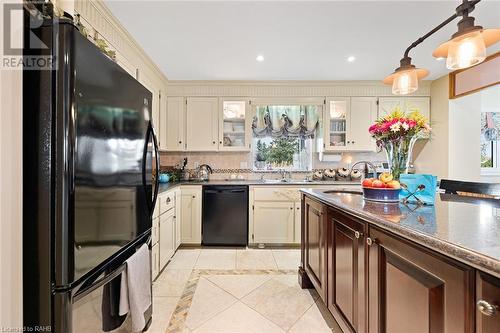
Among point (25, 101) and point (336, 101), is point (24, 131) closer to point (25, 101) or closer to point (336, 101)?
point (25, 101)

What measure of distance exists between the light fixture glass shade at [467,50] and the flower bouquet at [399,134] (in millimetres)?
318

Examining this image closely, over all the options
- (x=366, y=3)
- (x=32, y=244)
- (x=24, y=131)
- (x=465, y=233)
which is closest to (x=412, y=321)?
(x=465, y=233)

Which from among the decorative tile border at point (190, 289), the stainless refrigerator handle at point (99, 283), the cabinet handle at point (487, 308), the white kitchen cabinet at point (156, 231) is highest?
the cabinet handle at point (487, 308)

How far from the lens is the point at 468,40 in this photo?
1.19 metres

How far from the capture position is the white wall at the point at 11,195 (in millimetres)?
735

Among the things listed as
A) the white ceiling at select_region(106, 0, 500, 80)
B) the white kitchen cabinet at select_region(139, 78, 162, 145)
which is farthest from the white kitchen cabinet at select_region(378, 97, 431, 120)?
the white kitchen cabinet at select_region(139, 78, 162, 145)

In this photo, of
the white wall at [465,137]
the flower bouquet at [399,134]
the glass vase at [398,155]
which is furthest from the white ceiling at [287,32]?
the glass vase at [398,155]

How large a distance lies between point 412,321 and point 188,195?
2.88m

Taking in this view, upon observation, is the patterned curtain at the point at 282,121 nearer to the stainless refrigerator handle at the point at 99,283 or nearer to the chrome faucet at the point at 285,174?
the chrome faucet at the point at 285,174

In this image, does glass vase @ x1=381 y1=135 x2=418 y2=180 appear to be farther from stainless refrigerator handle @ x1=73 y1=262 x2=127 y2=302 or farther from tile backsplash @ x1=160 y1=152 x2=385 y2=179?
tile backsplash @ x1=160 y1=152 x2=385 y2=179

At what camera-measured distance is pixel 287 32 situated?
234cm

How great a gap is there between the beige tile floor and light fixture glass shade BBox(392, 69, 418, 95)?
1.80 metres

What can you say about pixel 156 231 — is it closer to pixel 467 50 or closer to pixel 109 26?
pixel 109 26

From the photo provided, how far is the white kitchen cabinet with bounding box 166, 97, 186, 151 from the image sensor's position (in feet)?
12.1
